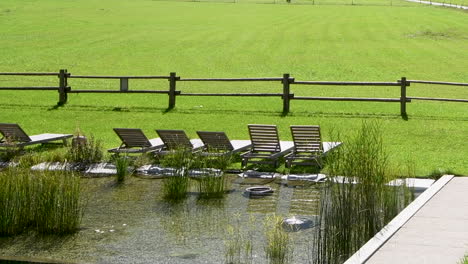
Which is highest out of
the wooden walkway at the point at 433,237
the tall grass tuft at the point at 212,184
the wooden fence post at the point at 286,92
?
the wooden fence post at the point at 286,92

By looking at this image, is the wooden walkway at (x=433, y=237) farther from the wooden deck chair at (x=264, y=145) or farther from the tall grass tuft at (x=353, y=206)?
the wooden deck chair at (x=264, y=145)

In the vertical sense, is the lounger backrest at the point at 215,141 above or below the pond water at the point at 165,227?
above

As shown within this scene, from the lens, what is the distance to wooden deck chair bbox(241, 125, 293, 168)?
1769 cm

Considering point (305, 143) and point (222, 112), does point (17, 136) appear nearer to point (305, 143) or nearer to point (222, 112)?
point (305, 143)

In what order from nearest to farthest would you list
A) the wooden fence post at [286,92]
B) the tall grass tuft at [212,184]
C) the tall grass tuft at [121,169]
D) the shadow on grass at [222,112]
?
the tall grass tuft at [212,184]
the tall grass tuft at [121,169]
the shadow on grass at [222,112]
the wooden fence post at [286,92]

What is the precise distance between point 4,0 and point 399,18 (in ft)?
113

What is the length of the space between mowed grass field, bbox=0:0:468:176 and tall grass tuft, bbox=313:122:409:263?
16.4 feet

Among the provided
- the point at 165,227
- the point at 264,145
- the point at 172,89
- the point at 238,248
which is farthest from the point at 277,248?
the point at 172,89

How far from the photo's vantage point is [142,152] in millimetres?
18359

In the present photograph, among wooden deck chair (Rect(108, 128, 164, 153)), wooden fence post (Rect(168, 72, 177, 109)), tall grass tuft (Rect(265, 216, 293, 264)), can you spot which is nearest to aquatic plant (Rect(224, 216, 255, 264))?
tall grass tuft (Rect(265, 216, 293, 264))

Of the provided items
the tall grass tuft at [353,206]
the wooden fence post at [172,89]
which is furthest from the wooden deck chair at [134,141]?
the wooden fence post at [172,89]

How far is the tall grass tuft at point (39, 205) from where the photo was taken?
1218 centimetres

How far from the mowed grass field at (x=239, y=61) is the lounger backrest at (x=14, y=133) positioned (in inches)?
79.1

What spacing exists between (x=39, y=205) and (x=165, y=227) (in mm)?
1702
